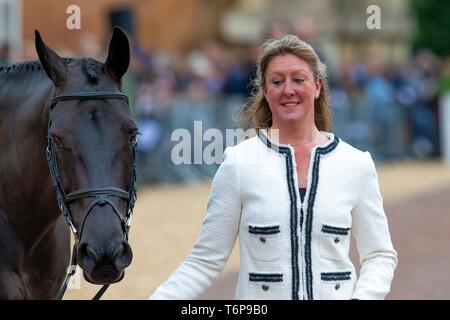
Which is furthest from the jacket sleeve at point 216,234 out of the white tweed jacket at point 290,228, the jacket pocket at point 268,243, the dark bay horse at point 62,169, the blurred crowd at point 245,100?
the blurred crowd at point 245,100

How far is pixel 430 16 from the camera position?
121ft

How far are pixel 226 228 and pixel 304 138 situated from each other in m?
0.47

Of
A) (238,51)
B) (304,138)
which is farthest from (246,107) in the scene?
(238,51)

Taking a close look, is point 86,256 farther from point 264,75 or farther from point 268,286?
point 264,75

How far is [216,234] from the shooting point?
4559 mm

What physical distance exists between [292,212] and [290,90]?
48 cm

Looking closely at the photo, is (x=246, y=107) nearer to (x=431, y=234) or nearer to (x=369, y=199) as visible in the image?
(x=369, y=199)

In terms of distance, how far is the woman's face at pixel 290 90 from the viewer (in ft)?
15.0

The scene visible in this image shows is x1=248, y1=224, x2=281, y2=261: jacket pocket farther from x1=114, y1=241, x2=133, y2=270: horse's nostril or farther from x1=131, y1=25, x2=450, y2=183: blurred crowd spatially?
x1=131, y1=25, x2=450, y2=183: blurred crowd

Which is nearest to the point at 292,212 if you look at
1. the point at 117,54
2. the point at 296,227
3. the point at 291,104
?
the point at 296,227

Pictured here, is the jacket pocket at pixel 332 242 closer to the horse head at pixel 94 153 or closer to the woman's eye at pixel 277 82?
the woman's eye at pixel 277 82

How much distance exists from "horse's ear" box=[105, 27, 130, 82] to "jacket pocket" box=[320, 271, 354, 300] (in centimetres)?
139

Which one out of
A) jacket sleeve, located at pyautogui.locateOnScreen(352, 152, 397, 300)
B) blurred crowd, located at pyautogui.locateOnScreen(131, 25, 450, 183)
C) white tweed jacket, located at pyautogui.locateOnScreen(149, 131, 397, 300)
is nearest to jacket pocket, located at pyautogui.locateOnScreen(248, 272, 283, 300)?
white tweed jacket, located at pyautogui.locateOnScreen(149, 131, 397, 300)

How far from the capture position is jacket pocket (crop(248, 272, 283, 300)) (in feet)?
14.6
